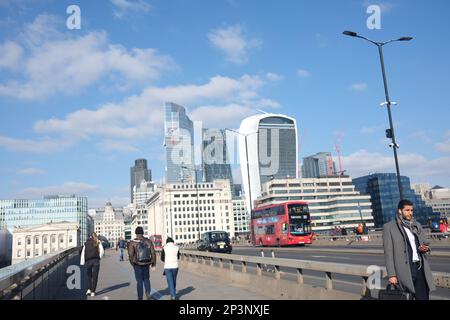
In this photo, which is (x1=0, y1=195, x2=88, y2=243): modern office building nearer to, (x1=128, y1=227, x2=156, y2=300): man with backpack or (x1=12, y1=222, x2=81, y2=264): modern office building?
(x1=12, y1=222, x2=81, y2=264): modern office building

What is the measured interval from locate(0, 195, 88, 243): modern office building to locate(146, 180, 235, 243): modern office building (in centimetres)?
3319

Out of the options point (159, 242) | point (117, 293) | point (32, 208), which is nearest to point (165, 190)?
point (32, 208)

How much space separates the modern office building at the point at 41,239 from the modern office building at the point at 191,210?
5070cm

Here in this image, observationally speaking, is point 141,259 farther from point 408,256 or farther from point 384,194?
point 384,194

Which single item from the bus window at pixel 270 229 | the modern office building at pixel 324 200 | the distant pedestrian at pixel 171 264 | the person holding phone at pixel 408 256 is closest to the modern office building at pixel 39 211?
the modern office building at pixel 324 200

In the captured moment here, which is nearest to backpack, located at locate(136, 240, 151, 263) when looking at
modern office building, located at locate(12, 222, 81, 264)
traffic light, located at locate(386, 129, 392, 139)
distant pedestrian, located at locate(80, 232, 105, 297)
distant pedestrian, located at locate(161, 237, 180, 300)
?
distant pedestrian, located at locate(161, 237, 180, 300)

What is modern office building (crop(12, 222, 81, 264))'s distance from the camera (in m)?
117

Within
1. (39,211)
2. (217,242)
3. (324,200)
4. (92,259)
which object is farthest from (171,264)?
(324,200)

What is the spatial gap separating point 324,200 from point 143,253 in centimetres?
15807

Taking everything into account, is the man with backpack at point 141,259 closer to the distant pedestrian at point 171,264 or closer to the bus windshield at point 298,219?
the distant pedestrian at point 171,264

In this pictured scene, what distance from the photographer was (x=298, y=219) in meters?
41.3

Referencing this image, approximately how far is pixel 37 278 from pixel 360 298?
7779 mm

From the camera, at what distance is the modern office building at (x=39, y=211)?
14588 cm
